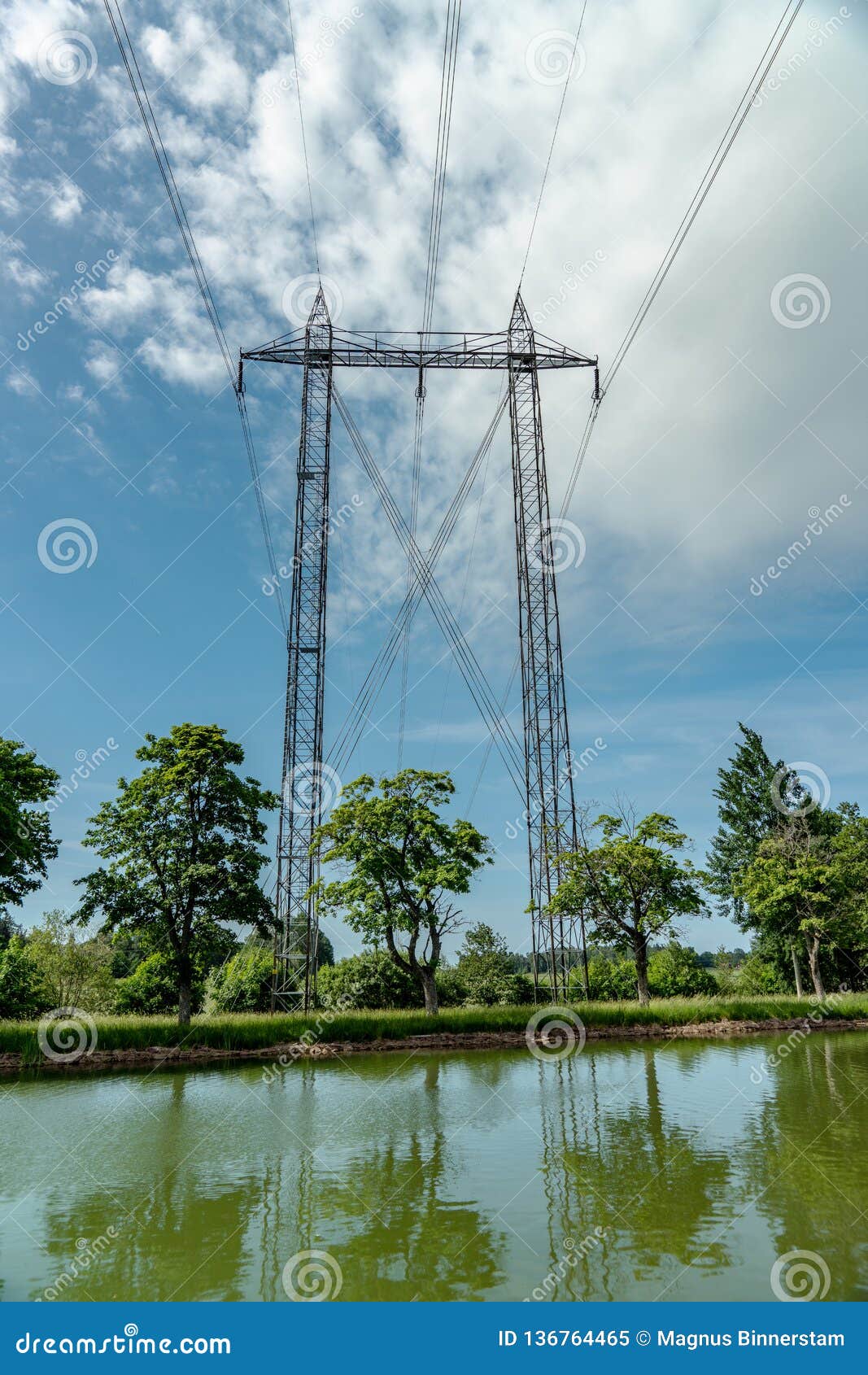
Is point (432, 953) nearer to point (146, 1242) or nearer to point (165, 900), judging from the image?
point (165, 900)

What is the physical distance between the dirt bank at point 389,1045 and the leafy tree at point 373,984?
1053cm

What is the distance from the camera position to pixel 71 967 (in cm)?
4062

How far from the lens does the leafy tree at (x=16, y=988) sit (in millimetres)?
32219

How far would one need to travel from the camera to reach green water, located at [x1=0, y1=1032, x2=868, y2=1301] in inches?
291

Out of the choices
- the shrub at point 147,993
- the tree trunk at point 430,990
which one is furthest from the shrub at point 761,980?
the shrub at point 147,993

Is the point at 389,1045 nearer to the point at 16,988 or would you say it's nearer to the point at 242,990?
the point at 16,988

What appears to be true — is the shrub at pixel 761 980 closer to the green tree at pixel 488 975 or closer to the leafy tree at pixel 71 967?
the green tree at pixel 488 975

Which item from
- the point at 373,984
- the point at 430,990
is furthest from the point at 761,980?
the point at 430,990

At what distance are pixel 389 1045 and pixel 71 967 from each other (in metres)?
21.8

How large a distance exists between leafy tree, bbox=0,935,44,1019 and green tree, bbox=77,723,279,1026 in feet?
25.3

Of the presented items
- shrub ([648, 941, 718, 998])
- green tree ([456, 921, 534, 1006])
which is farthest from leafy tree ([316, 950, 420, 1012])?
shrub ([648, 941, 718, 998])

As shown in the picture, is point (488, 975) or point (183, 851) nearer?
point (183, 851)

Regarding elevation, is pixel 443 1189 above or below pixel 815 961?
below

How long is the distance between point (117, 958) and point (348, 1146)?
2367 inches
